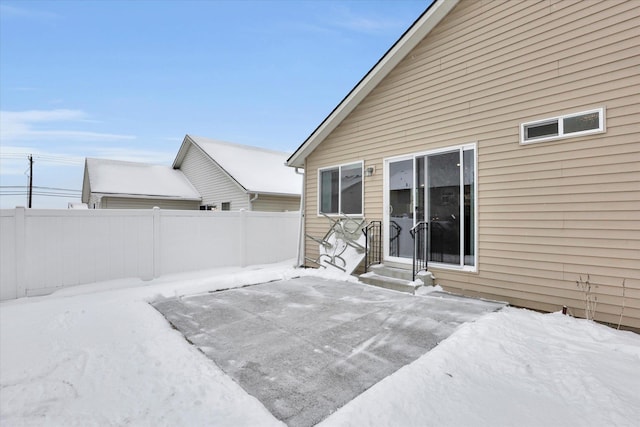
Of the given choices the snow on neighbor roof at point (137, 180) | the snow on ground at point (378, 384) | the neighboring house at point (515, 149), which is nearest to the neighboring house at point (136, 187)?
the snow on neighbor roof at point (137, 180)

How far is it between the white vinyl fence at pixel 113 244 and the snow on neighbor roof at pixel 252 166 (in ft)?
13.9

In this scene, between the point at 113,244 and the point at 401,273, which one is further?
the point at 113,244

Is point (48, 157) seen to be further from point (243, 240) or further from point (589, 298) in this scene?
point (589, 298)

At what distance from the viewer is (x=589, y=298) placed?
3.85m

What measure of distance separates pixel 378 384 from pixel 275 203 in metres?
11.1

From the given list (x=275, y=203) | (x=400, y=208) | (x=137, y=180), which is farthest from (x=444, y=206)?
(x=137, y=180)

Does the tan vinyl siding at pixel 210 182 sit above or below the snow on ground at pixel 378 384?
above

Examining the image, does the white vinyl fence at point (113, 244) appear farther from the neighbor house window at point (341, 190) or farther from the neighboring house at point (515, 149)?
the neighboring house at point (515, 149)

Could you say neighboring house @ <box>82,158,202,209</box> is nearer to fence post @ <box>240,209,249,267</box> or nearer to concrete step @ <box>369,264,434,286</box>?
fence post @ <box>240,209,249,267</box>

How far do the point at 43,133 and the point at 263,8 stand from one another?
64.5ft

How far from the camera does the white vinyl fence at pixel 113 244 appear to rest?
16.3 feet

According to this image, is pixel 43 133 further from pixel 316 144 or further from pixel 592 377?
pixel 592 377

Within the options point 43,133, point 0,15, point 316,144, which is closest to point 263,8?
point 316,144

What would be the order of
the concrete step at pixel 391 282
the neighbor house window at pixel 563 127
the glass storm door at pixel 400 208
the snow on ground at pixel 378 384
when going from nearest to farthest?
the snow on ground at pixel 378 384, the neighbor house window at pixel 563 127, the concrete step at pixel 391 282, the glass storm door at pixel 400 208
